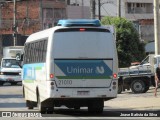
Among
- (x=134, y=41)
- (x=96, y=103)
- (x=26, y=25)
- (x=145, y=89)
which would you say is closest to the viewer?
(x=96, y=103)

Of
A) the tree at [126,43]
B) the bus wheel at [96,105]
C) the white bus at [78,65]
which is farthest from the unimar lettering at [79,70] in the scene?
the tree at [126,43]

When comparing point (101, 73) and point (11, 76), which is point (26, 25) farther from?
point (101, 73)

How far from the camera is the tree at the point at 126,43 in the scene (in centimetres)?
4647

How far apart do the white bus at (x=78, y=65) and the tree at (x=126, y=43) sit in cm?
2592

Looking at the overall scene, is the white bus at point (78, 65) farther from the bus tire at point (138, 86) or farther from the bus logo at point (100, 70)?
the bus tire at point (138, 86)

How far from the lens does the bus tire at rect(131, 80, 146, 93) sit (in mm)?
34219

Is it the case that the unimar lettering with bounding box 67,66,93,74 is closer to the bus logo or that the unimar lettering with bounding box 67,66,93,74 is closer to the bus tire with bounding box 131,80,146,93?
the bus logo

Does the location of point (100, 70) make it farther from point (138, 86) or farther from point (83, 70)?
point (138, 86)

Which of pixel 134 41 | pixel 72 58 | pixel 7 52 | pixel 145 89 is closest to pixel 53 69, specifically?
pixel 72 58

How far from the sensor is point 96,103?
824 inches

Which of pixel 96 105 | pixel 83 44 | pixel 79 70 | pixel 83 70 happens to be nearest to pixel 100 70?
pixel 83 70

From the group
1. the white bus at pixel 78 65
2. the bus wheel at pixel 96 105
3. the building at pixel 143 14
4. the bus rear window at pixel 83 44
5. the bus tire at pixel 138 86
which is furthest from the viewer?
the building at pixel 143 14

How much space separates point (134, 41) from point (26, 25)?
42547 mm

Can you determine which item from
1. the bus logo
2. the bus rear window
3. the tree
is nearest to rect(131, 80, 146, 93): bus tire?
the tree
